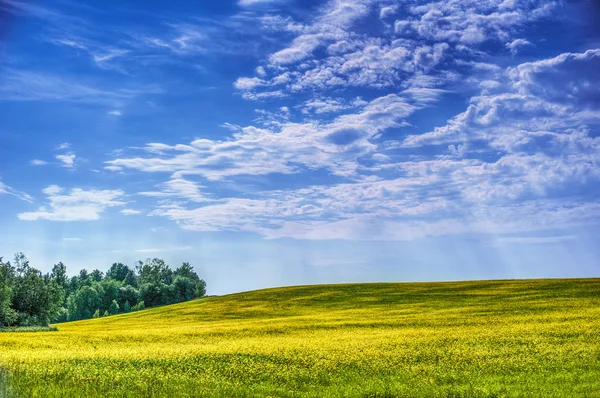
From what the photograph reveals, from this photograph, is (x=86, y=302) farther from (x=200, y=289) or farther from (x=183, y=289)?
(x=183, y=289)

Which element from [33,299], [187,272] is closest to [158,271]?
[187,272]

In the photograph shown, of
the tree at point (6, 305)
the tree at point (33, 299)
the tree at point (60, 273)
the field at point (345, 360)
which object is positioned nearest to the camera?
the field at point (345, 360)

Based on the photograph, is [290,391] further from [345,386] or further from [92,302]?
[92,302]

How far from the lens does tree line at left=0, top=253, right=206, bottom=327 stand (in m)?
70.9

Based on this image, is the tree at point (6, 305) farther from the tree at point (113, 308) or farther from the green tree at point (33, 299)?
the tree at point (113, 308)

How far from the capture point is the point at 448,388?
18750 millimetres

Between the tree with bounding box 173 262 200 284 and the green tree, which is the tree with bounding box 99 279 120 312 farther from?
the green tree

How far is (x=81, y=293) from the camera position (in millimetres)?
149250

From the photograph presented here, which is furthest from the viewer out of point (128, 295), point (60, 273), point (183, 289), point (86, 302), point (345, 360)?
point (60, 273)

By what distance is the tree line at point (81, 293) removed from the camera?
2790 inches

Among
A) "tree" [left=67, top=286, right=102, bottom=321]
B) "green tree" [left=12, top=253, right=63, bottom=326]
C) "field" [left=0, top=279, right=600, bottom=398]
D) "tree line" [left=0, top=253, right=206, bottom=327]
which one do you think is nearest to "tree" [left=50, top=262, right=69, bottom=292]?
"tree line" [left=0, top=253, right=206, bottom=327]

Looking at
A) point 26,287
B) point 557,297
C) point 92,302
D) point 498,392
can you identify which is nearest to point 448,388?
point 498,392

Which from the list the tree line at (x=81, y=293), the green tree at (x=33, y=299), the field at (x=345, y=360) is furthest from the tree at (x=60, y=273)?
the field at (x=345, y=360)

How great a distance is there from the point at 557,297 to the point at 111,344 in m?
42.2
